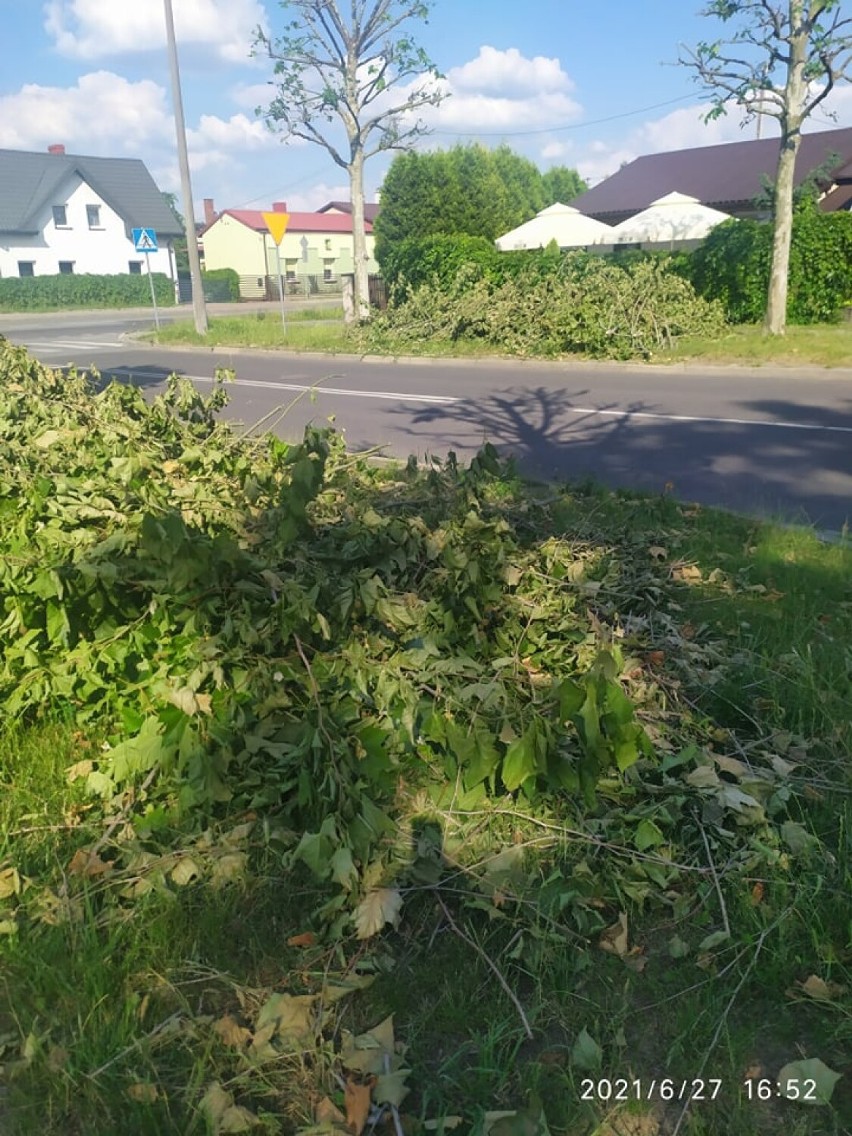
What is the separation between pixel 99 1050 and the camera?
2195 mm

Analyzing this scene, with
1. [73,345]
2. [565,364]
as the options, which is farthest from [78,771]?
[73,345]

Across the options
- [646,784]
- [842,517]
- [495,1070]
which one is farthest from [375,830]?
[842,517]

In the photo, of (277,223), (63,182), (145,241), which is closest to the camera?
(277,223)

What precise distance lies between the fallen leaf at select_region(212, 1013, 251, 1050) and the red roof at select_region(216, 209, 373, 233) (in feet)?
253

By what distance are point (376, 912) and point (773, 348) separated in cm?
1589

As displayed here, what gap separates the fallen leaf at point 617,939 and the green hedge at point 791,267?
19.4m

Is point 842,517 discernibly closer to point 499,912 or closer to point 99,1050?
point 499,912

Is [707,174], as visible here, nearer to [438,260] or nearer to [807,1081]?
[438,260]

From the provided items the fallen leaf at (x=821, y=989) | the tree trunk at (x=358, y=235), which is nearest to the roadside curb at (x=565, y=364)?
the tree trunk at (x=358, y=235)

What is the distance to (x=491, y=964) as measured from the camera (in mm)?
2428

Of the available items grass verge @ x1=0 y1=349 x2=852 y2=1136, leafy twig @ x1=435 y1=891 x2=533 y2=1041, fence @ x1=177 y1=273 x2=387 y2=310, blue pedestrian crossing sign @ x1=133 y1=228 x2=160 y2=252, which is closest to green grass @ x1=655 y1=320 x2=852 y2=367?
grass verge @ x1=0 y1=349 x2=852 y2=1136

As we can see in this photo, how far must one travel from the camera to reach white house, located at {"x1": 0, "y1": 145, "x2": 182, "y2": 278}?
61625 mm

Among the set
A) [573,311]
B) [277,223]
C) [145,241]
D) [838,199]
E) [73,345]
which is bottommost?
[73,345]

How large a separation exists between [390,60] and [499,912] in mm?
30182
